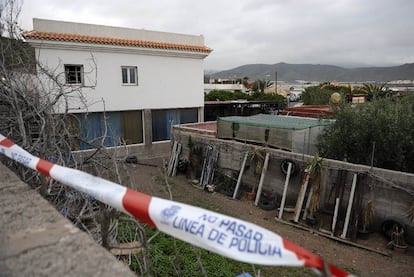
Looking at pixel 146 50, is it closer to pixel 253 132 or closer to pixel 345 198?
pixel 253 132

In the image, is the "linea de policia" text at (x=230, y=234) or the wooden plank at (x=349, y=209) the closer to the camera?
the "linea de policia" text at (x=230, y=234)

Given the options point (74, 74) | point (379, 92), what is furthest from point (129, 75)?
point (379, 92)

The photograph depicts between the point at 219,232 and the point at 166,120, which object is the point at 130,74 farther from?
the point at 219,232

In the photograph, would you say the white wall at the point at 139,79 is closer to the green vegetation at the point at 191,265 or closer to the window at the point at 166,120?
the window at the point at 166,120

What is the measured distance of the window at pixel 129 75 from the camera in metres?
14.3

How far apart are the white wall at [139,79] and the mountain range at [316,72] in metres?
109

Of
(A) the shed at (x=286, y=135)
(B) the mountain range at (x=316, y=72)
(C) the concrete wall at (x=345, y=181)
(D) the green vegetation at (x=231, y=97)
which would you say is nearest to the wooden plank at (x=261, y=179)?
(C) the concrete wall at (x=345, y=181)

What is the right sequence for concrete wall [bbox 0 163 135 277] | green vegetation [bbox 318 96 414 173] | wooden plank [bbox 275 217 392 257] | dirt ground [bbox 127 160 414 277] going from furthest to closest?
green vegetation [bbox 318 96 414 173]
wooden plank [bbox 275 217 392 257]
dirt ground [bbox 127 160 414 277]
concrete wall [bbox 0 163 135 277]

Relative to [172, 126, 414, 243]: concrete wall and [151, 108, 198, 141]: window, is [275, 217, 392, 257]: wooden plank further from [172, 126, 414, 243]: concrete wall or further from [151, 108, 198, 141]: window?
[151, 108, 198, 141]: window

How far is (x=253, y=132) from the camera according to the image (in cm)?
1109

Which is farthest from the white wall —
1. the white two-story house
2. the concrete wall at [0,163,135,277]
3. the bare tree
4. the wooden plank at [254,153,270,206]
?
the concrete wall at [0,163,135,277]

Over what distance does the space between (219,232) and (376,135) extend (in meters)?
8.80

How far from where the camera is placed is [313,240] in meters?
7.54

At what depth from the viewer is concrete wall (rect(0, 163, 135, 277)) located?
138 cm
